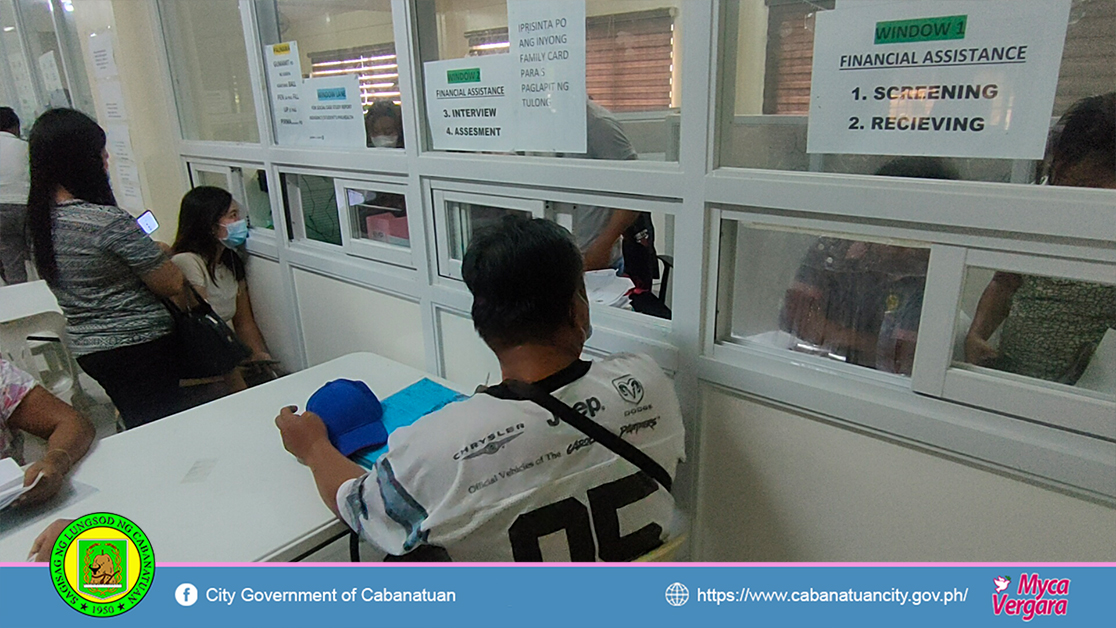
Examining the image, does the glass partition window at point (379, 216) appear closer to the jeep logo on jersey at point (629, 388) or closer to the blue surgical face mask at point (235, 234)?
the blue surgical face mask at point (235, 234)

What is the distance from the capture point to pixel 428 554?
0.92 m

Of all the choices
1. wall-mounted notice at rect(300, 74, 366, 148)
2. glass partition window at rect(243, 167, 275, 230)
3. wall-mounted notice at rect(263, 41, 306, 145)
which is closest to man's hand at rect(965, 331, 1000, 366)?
wall-mounted notice at rect(300, 74, 366, 148)

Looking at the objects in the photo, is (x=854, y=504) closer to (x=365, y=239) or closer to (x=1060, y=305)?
(x=1060, y=305)

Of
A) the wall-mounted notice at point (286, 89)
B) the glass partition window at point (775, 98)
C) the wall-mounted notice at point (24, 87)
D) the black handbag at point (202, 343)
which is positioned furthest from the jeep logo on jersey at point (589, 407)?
the wall-mounted notice at point (24, 87)

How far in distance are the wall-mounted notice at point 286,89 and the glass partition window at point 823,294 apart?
1.40 m

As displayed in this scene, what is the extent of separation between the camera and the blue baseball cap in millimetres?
1213

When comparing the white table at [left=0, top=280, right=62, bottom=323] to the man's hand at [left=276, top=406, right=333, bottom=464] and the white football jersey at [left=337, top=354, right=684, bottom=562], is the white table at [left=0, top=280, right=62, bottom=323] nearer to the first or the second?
the man's hand at [left=276, top=406, right=333, bottom=464]

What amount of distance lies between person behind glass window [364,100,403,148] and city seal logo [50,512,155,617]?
1091 mm

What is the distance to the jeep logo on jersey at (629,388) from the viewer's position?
92 cm

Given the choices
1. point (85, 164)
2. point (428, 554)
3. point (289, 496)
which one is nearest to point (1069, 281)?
point (428, 554)
